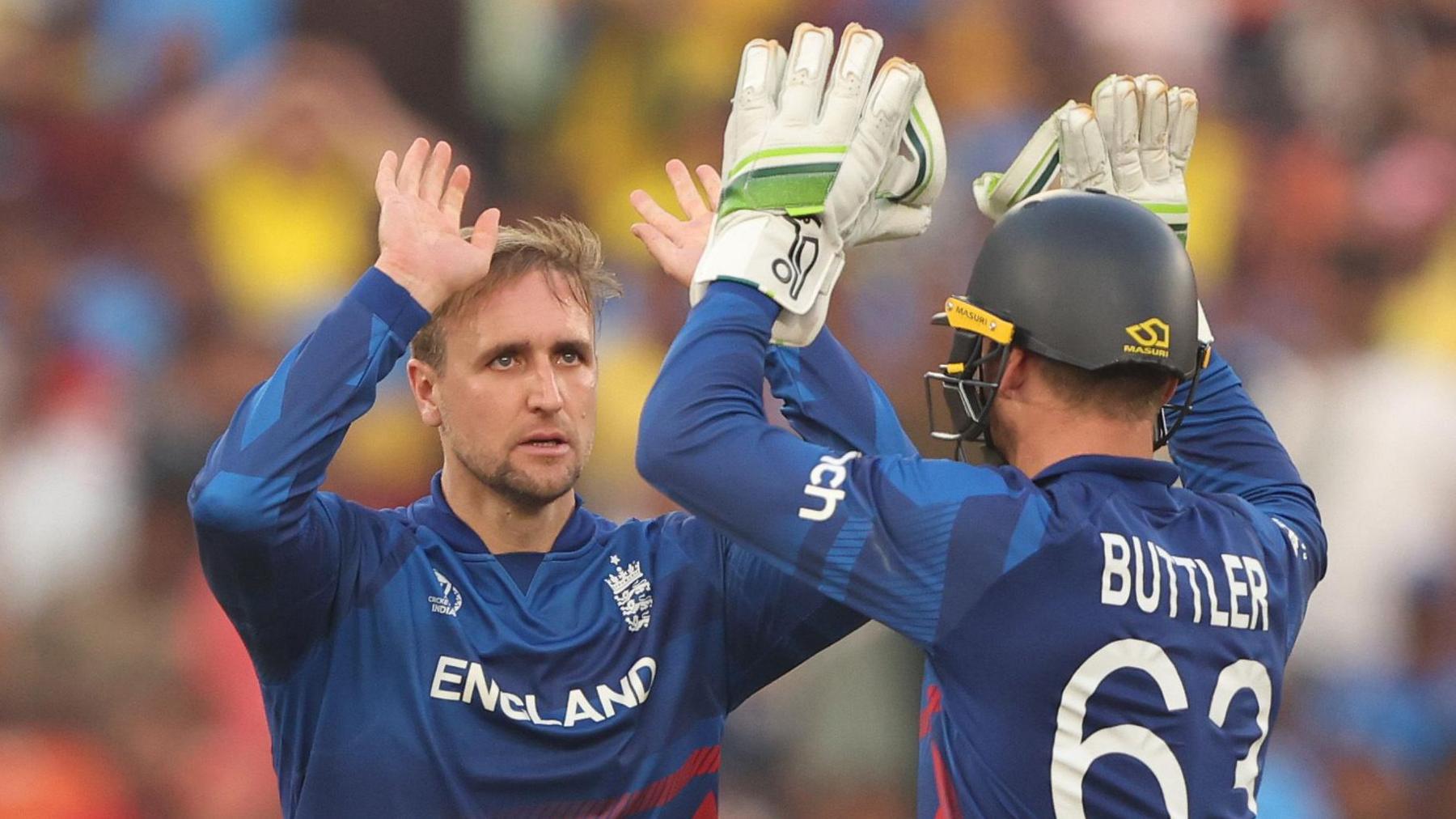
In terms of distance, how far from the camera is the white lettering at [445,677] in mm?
3293

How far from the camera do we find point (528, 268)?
12.1ft

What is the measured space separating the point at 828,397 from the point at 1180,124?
3.08 ft

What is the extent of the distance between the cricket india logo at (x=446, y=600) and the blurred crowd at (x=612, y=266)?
10.9ft

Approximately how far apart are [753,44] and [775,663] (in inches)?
50.0

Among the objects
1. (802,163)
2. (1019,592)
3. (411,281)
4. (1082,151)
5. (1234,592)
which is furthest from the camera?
(1082,151)

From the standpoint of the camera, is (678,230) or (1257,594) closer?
(1257,594)

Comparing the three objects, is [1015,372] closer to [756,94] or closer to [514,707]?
[756,94]

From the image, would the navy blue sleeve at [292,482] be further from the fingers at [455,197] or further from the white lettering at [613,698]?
the white lettering at [613,698]

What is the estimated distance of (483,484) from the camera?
357 centimetres

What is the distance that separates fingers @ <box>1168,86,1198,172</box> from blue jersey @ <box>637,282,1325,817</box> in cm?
102

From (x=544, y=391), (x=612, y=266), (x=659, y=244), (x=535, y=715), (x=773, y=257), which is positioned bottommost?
(x=535, y=715)

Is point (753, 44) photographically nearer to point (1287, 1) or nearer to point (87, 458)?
point (87, 458)

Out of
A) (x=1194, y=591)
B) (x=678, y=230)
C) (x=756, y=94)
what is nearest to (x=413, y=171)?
(x=678, y=230)

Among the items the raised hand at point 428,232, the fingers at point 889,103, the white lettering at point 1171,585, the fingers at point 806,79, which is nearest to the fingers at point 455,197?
the raised hand at point 428,232
